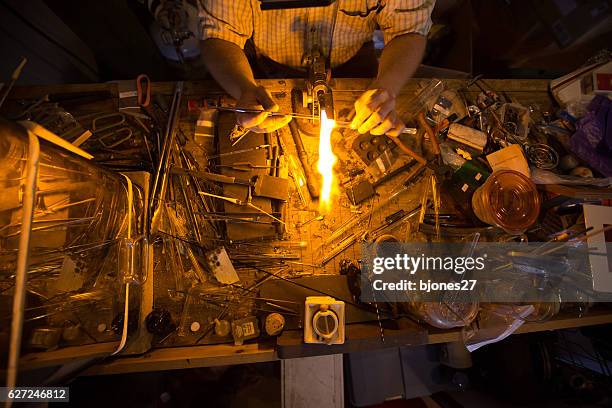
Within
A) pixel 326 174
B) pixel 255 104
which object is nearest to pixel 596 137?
pixel 326 174

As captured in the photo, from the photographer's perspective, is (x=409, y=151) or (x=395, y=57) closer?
(x=395, y=57)

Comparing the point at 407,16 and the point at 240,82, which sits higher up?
the point at 407,16

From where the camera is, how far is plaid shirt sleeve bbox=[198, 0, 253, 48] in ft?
4.66

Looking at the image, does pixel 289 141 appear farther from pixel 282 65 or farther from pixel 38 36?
pixel 38 36

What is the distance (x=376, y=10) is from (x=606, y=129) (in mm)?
1487

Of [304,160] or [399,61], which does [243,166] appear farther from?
[399,61]

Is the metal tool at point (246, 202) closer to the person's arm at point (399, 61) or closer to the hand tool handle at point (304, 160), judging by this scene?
the hand tool handle at point (304, 160)

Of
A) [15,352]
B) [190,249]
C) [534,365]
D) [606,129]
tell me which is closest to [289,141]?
[190,249]

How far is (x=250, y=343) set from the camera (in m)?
1.41

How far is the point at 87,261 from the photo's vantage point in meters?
1.40

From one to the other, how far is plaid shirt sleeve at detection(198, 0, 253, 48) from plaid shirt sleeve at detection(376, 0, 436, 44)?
737 millimetres
